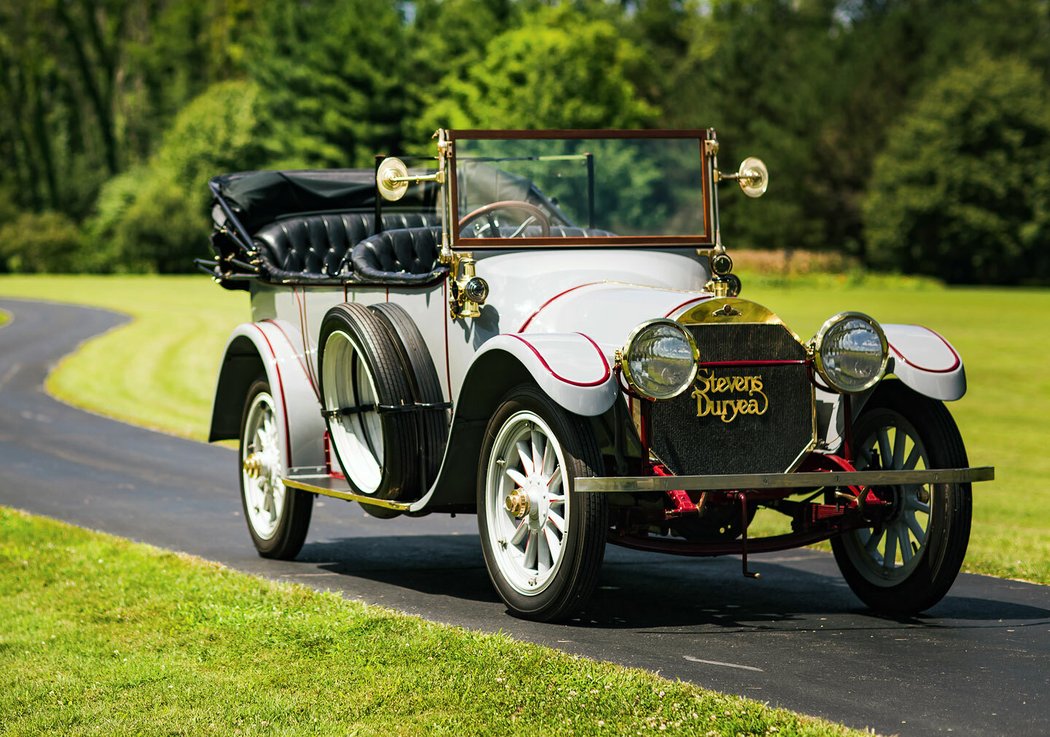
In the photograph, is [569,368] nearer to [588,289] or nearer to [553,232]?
[588,289]

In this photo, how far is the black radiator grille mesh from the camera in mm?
6664

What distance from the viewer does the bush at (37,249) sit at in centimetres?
8456

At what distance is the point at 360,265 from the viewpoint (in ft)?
27.6

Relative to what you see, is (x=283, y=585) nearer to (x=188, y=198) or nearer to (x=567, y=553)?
(x=567, y=553)

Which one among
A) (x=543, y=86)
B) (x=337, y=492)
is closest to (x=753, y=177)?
(x=337, y=492)

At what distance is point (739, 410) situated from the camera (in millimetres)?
6770

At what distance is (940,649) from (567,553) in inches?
62.5

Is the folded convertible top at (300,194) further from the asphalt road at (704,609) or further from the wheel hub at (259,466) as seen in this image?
the asphalt road at (704,609)

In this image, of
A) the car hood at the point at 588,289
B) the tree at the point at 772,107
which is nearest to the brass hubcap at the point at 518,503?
the car hood at the point at 588,289

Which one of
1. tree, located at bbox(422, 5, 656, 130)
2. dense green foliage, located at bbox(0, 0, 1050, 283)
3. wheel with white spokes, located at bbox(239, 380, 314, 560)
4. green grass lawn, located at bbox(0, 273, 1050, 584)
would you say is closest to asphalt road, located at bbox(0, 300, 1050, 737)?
wheel with white spokes, located at bbox(239, 380, 314, 560)

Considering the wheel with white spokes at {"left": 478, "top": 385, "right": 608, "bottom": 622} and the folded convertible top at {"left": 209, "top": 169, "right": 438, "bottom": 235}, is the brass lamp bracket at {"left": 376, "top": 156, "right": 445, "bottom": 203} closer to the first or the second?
the wheel with white spokes at {"left": 478, "top": 385, "right": 608, "bottom": 622}

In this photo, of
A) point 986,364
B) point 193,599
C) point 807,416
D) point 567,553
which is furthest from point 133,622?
point 986,364

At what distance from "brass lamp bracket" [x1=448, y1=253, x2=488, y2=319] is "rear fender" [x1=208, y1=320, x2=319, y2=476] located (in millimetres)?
1540

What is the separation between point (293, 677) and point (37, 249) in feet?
274
